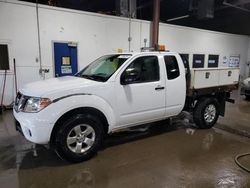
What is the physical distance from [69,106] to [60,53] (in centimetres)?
468

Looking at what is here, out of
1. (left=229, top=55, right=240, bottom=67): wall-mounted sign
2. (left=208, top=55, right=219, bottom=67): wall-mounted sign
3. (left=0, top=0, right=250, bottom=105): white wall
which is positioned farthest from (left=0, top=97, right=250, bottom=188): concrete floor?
(left=229, top=55, right=240, bottom=67): wall-mounted sign

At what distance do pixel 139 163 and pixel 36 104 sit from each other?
1.76 m

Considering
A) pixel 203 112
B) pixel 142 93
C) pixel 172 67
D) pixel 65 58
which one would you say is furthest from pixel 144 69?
pixel 65 58

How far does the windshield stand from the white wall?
11.5 feet

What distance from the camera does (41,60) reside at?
677 cm

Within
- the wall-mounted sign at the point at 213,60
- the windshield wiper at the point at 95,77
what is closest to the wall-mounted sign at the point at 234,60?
the wall-mounted sign at the point at 213,60

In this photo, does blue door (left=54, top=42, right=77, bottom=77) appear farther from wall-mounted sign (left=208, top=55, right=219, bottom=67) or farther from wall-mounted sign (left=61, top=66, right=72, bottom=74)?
wall-mounted sign (left=208, top=55, right=219, bottom=67)

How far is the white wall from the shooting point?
6.24 meters

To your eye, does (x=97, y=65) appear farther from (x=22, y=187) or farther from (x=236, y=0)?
(x=236, y=0)

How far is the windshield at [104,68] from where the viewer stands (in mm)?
3442

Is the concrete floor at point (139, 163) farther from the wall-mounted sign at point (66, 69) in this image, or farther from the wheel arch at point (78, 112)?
the wall-mounted sign at point (66, 69)

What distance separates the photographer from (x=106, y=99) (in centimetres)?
325

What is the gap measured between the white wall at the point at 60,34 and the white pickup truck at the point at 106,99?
3.54 m

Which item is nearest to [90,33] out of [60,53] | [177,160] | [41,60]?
[60,53]
